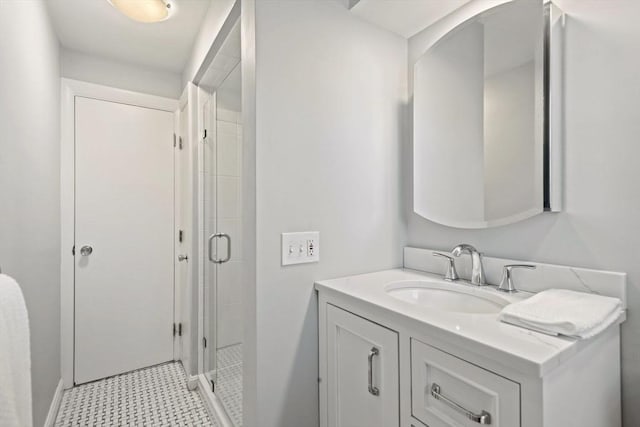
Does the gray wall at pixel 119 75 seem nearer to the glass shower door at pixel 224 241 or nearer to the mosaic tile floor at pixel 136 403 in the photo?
the glass shower door at pixel 224 241

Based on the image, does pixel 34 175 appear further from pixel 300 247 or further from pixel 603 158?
pixel 603 158

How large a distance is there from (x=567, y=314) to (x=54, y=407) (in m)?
2.53

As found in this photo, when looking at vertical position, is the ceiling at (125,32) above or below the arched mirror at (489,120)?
above

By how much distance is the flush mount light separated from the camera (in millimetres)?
1520

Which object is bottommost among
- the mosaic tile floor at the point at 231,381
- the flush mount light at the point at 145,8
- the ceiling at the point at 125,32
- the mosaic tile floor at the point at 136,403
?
the mosaic tile floor at the point at 136,403

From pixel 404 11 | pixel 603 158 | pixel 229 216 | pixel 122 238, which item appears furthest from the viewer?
pixel 122 238

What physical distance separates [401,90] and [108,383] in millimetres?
2713

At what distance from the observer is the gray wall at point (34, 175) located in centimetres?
107

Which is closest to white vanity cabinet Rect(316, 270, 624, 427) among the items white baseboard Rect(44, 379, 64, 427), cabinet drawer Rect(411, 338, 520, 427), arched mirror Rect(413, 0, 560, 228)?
cabinet drawer Rect(411, 338, 520, 427)

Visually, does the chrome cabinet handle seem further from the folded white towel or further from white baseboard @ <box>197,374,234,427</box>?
white baseboard @ <box>197,374,234,427</box>

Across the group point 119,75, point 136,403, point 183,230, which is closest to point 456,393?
point 136,403

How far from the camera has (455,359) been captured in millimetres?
733

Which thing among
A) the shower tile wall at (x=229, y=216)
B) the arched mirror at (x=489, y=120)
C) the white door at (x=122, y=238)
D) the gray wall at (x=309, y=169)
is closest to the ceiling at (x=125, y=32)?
the white door at (x=122, y=238)

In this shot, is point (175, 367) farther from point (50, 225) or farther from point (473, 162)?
point (473, 162)
